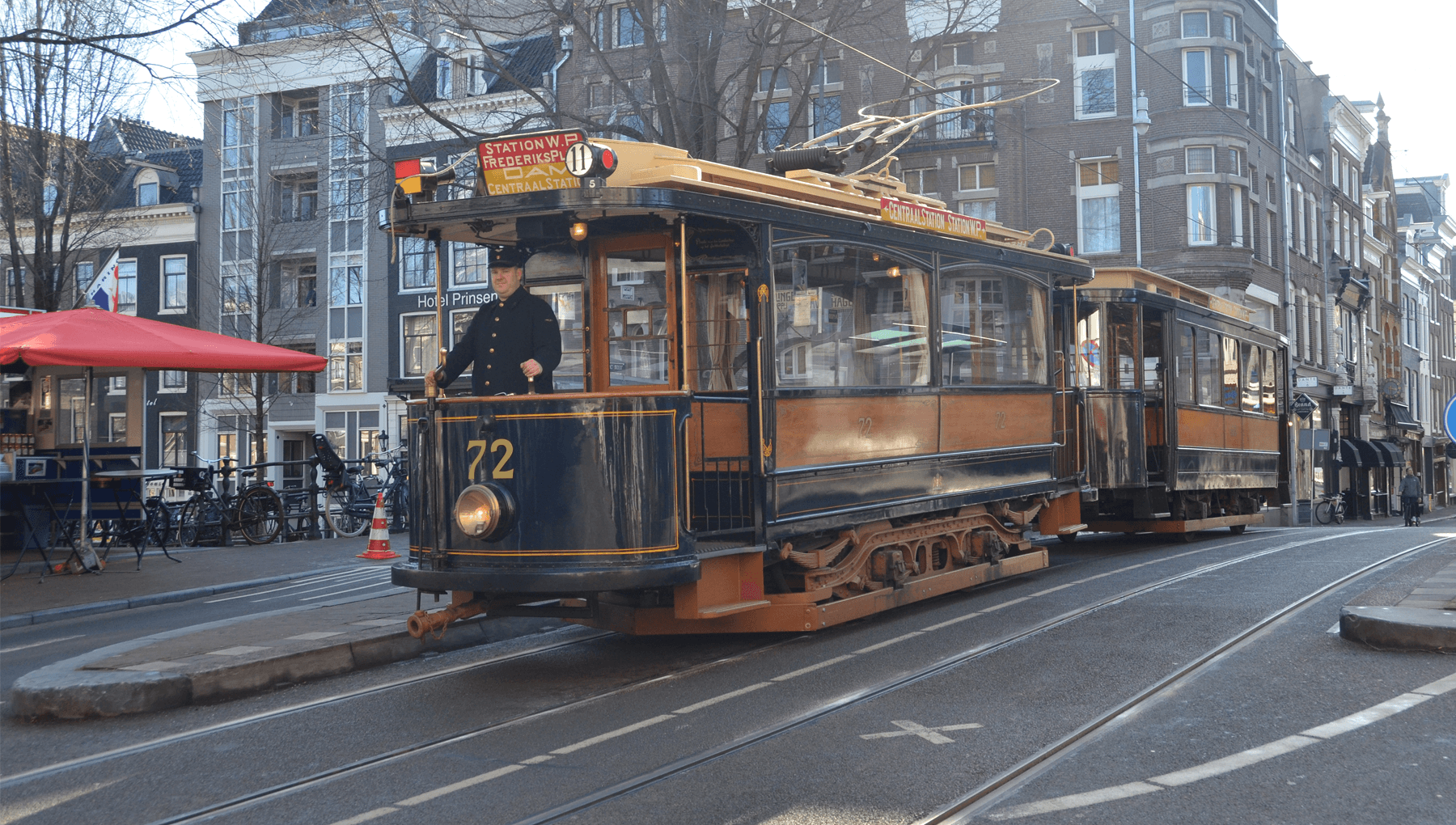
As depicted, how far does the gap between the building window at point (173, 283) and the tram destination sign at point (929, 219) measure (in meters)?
36.4

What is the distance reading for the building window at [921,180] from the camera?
123 feet

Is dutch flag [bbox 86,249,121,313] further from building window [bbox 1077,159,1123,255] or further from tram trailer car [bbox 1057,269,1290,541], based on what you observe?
building window [bbox 1077,159,1123,255]

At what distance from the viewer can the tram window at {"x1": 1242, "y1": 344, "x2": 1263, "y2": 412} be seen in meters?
17.8

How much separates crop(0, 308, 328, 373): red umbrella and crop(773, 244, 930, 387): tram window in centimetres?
702

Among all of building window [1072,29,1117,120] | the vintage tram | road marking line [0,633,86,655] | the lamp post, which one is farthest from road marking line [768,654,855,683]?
building window [1072,29,1117,120]

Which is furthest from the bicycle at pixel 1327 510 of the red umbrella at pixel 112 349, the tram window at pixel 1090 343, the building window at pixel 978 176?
the red umbrella at pixel 112 349

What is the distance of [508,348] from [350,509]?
12787mm

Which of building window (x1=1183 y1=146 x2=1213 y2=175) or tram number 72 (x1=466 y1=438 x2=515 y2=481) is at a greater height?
building window (x1=1183 y1=146 x2=1213 y2=175)

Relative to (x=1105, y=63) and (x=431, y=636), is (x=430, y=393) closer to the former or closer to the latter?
(x=431, y=636)

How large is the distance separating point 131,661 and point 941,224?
6562 millimetres

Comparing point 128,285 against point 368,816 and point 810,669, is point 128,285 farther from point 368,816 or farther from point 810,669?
point 368,816

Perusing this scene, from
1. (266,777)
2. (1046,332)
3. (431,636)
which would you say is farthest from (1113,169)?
(266,777)

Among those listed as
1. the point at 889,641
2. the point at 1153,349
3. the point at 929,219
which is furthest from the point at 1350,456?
the point at 889,641

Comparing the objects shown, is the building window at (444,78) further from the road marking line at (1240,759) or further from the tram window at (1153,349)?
the road marking line at (1240,759)
